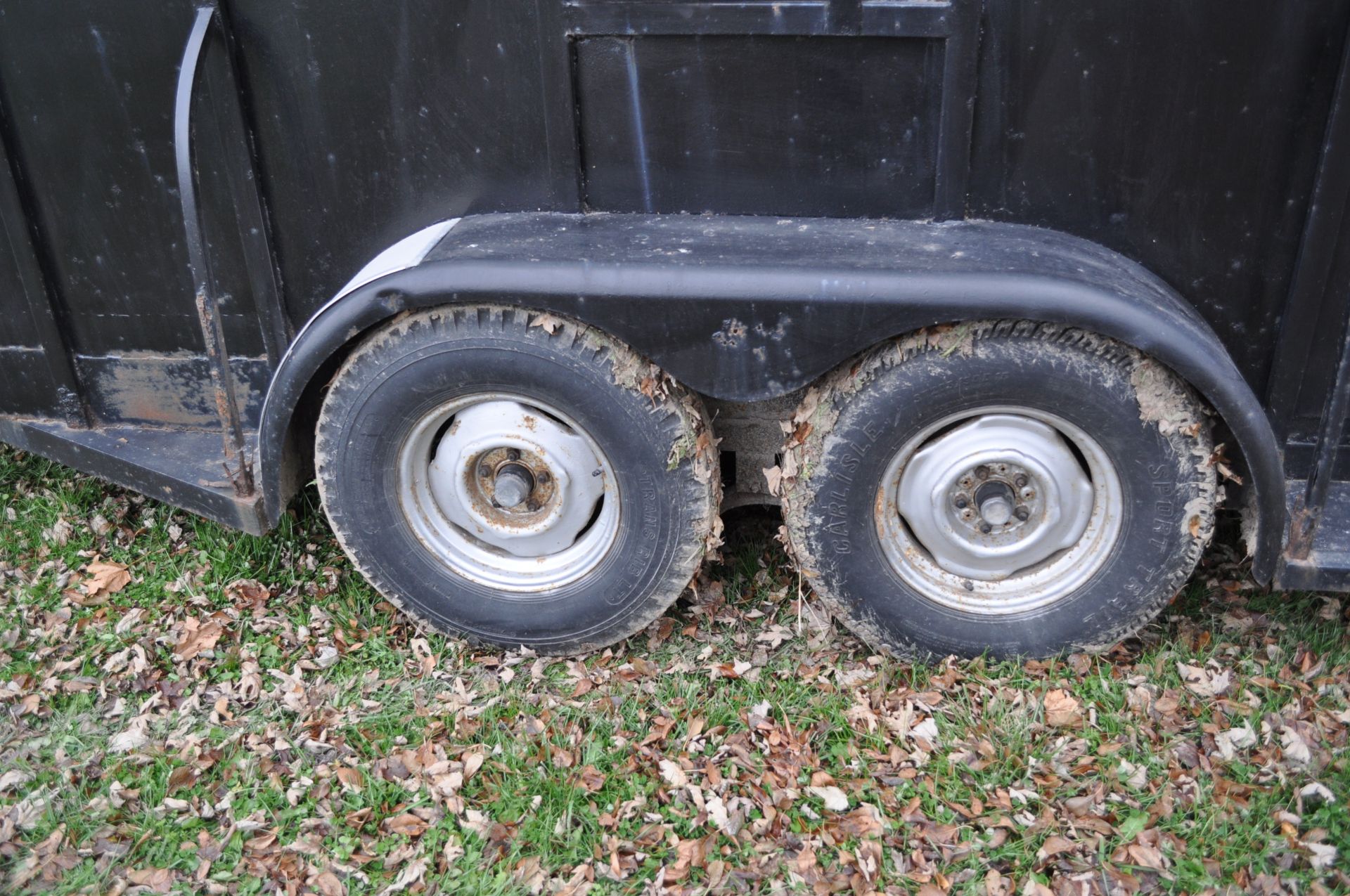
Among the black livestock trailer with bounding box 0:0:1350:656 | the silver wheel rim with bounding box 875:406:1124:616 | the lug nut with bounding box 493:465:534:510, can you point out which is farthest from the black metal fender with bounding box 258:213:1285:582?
the lug nut with bounding box 493:465:534:510

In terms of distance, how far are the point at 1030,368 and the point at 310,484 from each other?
275cm

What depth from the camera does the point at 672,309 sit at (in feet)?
9.28

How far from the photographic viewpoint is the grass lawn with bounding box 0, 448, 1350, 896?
9.10 feet

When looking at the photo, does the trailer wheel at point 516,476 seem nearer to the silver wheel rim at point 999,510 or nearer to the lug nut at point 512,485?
the lug nut at point 512,485

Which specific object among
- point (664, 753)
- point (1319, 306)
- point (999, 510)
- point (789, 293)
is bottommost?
point (664, 753)

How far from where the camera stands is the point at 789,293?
2.76 metres

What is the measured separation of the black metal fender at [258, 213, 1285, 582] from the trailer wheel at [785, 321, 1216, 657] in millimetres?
130

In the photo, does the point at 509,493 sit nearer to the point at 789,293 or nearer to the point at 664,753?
the point at 664,753

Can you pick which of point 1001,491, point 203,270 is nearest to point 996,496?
point 1001,491

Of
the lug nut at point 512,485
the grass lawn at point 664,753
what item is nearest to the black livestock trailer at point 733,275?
the lug nut at point 512,485

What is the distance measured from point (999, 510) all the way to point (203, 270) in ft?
7.73

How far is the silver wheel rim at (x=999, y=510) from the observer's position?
3.00m

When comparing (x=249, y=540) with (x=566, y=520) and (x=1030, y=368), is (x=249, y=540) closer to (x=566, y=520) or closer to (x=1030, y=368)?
(x=566, y=520)

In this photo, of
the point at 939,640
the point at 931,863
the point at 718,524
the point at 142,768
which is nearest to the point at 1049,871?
the point at 931,863
